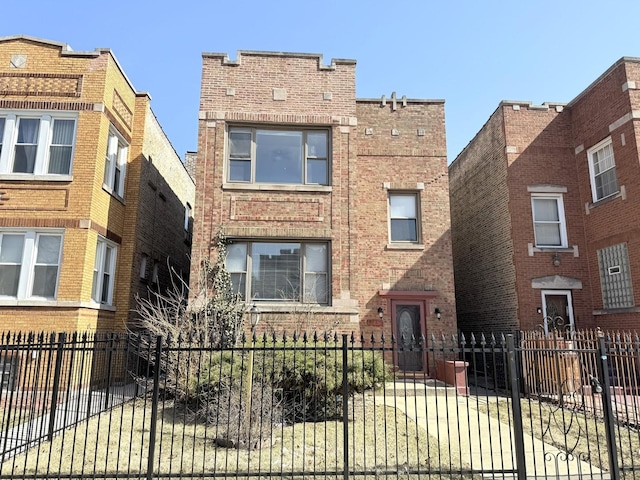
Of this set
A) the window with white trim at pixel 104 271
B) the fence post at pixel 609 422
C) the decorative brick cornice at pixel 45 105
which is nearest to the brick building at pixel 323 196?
the window with white trim at pixel 104 271

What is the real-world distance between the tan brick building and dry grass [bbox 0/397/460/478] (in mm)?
4619

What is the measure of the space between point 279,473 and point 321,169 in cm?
931

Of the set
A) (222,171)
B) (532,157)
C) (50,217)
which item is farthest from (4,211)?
(532,157)

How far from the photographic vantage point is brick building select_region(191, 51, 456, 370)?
1284 cm

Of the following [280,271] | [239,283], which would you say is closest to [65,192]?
[239,283]

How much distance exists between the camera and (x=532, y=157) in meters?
14.8

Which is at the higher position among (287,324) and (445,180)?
(445,180)

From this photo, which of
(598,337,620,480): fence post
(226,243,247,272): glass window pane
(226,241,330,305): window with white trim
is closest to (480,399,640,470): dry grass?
(598,337,620,480): fence post

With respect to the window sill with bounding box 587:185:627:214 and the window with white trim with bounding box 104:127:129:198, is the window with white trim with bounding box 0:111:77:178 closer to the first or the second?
the window with white trim with bounding box 104:127:129:198

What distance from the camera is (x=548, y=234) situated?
47.8 ft

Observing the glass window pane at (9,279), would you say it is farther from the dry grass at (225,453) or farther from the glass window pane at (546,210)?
the glass window pane at (546,210)

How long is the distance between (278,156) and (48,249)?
21.7 ft

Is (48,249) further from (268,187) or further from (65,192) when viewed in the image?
(268,187)

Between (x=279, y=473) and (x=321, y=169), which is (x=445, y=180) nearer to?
(x=321, y=169)
